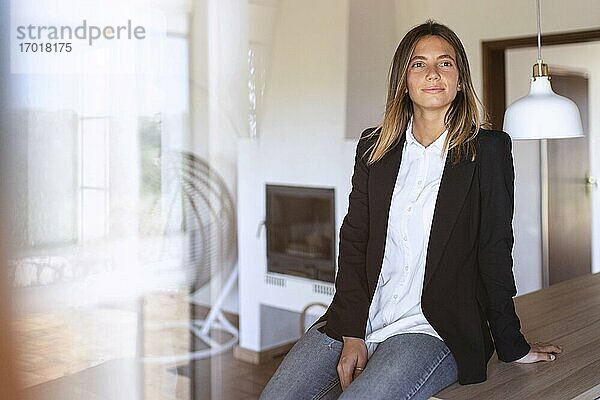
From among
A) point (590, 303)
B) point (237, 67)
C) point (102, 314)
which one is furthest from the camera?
point (237, 67)

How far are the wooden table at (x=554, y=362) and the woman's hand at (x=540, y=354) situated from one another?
1cm

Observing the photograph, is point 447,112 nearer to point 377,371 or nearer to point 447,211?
point 447,211

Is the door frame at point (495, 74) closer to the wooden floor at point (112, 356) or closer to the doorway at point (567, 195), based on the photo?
the doorway at point (567, 195)

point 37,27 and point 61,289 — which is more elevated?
point 37,27

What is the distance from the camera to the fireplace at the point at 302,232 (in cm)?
385

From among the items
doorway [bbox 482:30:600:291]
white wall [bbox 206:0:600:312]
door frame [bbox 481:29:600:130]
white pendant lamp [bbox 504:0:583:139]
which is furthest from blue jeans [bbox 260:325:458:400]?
doorway [bbox 482:30:600:291]

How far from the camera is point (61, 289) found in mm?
2775

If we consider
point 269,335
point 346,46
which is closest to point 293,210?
point 269,335

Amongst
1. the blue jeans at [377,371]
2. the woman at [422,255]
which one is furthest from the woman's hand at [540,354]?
the blue jeans at [377,371]

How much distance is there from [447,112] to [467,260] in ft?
1.08

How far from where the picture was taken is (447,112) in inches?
71.4

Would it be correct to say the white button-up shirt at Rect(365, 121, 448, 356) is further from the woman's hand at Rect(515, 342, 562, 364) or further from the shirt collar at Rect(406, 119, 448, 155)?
the woman's hand at Rect(515, 342, 562, 364)

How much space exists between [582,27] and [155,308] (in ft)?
8.13

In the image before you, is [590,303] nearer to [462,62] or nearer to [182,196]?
[462,62]
